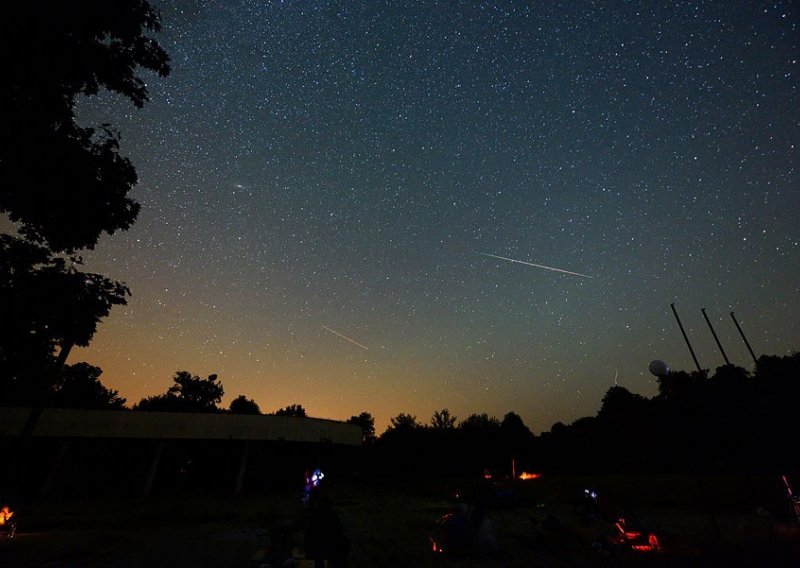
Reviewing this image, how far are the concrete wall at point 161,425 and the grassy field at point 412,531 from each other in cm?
448

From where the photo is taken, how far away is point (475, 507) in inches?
399

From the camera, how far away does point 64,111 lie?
7688 millimetres

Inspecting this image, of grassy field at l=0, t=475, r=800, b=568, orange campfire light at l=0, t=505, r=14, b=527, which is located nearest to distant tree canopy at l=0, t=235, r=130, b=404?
grassy field at l=0, t=475, r=800, b=568

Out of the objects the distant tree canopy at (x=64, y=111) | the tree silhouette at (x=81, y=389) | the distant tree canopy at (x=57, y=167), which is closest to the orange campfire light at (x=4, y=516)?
the distant tree canopy at (x=57, y=167)

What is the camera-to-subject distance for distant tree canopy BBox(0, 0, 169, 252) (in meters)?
6.82

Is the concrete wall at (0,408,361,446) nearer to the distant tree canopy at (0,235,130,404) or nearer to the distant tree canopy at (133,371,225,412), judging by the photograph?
the distant tree canopy at (0,235,130,404)

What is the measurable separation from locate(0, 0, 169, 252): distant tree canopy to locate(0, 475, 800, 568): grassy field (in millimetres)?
7826

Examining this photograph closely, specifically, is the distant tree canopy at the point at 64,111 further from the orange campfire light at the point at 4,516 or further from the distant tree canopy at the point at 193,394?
the distant tree canopy at the point at 193,394

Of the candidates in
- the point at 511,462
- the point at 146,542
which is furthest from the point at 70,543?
the point at 511,462

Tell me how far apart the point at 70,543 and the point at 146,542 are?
230 cm

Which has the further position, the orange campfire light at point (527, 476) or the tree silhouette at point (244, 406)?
the tree silhouette at point (244, 406)

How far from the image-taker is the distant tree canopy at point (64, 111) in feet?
22.4

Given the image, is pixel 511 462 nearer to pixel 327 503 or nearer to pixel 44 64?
pixel 327 503

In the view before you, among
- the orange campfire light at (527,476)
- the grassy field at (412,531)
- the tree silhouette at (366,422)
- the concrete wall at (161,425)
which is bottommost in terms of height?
the grassy field at (412,531)
